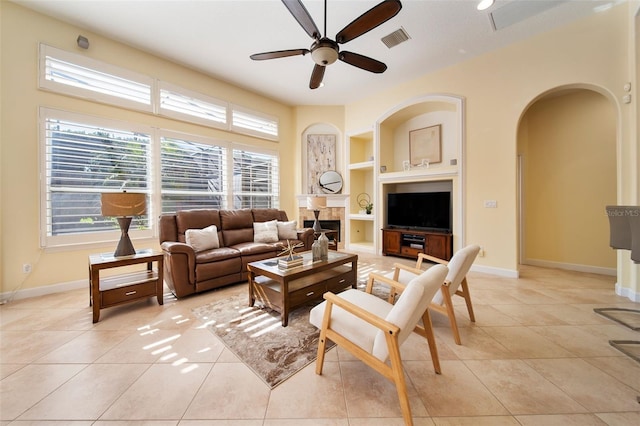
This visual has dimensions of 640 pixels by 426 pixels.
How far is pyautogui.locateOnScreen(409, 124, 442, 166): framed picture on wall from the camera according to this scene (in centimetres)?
486

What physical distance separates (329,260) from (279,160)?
11.8 feet

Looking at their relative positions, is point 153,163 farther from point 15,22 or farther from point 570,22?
point 570,22

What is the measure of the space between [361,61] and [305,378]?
310cm

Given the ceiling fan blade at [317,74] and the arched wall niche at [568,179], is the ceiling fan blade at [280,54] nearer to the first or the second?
the ceiling fan blade at [317,74]

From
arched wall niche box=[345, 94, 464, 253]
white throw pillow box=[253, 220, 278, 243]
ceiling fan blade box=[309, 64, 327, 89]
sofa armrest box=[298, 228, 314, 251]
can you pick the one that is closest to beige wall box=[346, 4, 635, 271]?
arched wall niche box=[345, 94, 464, 253]

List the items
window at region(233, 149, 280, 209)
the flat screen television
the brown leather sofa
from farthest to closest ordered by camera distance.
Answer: window at region(233, 149, 280, 209), the flat screen television, the brown leather sofa

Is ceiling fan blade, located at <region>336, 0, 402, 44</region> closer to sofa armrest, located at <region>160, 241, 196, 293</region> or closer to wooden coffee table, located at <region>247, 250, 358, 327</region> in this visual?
wooden coffee table, located at <region>247, 250, 358, 327</region>

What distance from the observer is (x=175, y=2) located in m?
2.81

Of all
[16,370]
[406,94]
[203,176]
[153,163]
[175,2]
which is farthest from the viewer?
[406,94]

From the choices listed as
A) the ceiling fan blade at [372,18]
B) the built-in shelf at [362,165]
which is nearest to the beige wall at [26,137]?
the ceiling fan blade at [372,18]

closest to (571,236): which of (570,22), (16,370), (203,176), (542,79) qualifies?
(542,79)

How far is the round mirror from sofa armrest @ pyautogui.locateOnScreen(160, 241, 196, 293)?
358cm

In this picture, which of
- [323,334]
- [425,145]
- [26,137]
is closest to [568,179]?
[425,145]

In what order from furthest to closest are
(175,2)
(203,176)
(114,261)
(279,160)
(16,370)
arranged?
1. (279,160)
2. (203,176)
3. (175,2)
4. (114,261)
5. (16,370)
